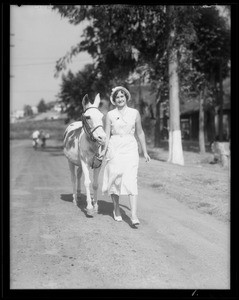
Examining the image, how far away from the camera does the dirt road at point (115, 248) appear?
4.47 m

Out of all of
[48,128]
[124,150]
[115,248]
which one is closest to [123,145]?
[124,150]

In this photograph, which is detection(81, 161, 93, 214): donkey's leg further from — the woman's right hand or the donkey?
the woman's right hand

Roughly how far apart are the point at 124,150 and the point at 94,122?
0.65 metres

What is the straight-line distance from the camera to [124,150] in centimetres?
649

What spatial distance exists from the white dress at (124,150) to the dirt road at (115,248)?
0.69 meters

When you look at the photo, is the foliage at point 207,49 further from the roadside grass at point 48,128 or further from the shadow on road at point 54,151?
the roadside grass at point 48,128

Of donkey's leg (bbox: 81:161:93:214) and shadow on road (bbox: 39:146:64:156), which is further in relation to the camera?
shadow on road (bbox: 39:146:64:156)

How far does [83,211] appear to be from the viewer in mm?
7484

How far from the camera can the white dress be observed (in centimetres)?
644

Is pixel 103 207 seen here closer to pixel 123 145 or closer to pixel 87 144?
pixel 87 144

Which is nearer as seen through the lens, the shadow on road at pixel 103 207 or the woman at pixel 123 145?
the woman at pixel 123 145

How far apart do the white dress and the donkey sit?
0.23 metres

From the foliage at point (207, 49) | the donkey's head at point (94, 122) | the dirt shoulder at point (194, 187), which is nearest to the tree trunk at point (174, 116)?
the foliage at point (207, 49)

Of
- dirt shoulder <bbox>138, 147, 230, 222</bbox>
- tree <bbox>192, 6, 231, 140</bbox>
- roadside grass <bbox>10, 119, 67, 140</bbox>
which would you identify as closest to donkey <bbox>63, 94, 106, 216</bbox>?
dirt shoulder <bbox>138, 147, 230, 222</bbox>
